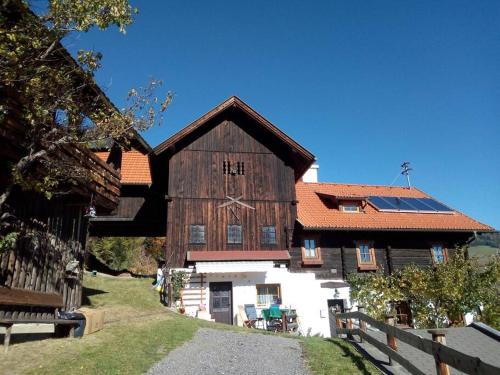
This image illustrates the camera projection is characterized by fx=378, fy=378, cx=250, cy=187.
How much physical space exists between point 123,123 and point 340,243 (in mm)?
16560

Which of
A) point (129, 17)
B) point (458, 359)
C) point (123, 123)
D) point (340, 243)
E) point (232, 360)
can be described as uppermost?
point (129, 17)

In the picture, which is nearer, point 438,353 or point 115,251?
point 438,353

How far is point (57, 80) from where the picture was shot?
784 cm

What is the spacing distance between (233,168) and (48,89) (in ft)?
46.5

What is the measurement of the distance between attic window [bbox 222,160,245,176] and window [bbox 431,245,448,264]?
13025 millimetres

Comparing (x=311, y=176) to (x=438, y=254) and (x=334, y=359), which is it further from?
(x=334, y=359)

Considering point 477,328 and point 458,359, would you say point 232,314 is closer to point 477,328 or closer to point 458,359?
point 477,328

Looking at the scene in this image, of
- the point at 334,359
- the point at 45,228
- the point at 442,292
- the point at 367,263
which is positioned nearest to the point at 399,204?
the point at 367,263

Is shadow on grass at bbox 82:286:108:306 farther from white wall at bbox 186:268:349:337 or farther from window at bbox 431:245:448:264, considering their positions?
window at bbox 431:245:448:264

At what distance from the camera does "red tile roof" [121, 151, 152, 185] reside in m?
23.4

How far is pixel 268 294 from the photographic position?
65.5 ft

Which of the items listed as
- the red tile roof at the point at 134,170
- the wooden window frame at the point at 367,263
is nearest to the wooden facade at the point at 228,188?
the red tile roof at the point at 134,170

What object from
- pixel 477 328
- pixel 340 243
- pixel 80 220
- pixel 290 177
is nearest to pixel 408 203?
pixel 340 243

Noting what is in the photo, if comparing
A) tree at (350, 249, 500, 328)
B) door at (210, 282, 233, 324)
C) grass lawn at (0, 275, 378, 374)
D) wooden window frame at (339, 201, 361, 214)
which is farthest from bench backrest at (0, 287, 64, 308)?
wooden window frame at (339, 201, 361, 214)
